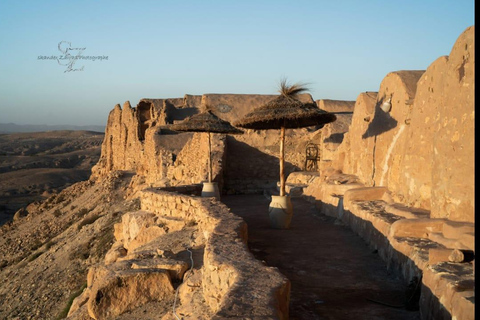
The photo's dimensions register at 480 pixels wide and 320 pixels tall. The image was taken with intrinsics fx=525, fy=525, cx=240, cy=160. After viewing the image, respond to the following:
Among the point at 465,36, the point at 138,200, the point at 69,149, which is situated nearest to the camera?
the point at 465,36

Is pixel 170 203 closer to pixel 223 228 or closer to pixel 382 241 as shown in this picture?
pixel 223 228

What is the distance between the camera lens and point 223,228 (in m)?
6.18

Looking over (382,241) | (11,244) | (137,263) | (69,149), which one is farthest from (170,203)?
(69,149)

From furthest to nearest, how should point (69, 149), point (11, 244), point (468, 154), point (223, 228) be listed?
1. point (69, 149)
2. point (11, 244)
3. point (223, 228)
4. point (468, 154)

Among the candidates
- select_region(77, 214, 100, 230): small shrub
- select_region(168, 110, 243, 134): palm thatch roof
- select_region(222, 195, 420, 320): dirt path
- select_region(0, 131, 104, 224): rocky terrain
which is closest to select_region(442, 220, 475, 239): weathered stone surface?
select_region(222, 195, 420, 320): dirt path

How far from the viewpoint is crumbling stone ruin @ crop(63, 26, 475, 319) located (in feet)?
13.8

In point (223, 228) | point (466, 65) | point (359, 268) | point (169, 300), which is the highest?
point (466, 65)

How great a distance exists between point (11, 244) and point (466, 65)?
16.8 meters

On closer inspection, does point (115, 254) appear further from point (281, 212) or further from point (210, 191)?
point (281, 212)

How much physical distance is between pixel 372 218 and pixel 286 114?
2.10 meters

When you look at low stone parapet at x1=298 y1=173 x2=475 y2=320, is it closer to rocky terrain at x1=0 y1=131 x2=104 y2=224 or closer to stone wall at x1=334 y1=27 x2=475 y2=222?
stone wall at x1=334 y1=27 x2=475 y2=222

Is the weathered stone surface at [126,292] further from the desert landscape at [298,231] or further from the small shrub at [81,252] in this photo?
the small shrub at [81,252]

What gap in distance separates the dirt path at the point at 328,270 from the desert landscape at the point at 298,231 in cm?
2

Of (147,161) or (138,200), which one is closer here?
(138,200)
